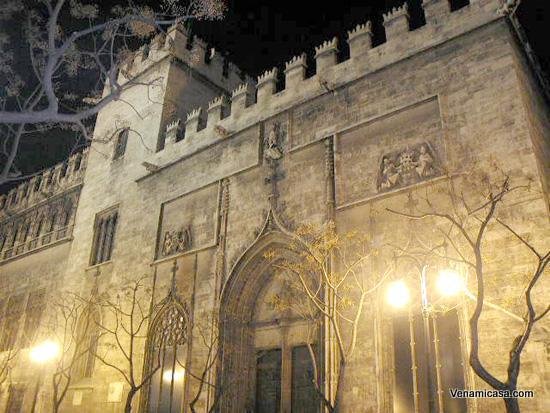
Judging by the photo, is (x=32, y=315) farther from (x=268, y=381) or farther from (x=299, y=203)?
(x=299, y=203)

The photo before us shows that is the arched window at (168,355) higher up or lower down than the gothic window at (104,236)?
lower down

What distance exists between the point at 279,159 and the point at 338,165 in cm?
206

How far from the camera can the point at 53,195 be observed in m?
23.5

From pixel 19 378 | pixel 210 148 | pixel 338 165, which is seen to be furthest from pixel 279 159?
pixel 19 378

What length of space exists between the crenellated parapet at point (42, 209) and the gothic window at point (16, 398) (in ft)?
20.3

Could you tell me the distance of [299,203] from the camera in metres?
12.2

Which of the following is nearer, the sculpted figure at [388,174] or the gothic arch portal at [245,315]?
the sculpted figure at [388,174]

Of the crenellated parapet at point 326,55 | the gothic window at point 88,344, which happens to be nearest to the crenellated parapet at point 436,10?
the crenellated parapet at point 326,55

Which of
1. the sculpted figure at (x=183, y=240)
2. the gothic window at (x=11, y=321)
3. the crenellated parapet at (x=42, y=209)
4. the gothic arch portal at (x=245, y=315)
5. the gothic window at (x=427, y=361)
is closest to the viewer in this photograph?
the gothic window at (x=427, y=361)

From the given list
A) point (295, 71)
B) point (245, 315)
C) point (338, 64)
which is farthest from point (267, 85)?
point (245, 315)

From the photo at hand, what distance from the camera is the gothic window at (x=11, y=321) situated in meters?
21.3

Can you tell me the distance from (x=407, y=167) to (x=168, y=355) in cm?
854

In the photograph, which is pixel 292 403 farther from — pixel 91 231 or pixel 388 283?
pixel 91 231

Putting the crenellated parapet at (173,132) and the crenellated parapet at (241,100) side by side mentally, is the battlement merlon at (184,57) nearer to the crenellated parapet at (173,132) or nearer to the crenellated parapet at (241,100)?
the crenellated parapet at (173,132)
